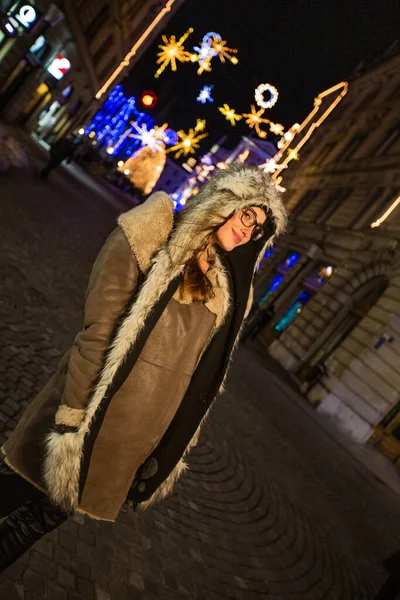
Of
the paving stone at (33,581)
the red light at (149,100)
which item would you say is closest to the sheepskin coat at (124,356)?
the paving stone at (33,581)

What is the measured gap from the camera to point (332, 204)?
64.4ft

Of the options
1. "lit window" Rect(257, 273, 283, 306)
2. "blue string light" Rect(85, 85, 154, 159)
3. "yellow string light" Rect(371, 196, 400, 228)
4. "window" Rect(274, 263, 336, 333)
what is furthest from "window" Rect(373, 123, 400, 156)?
"blue string light" Rect(85, 85, 154, 159)

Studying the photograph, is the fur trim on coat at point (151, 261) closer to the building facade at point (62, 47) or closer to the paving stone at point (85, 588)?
the paving stone at point (85, 588)

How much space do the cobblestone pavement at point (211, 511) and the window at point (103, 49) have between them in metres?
21.5

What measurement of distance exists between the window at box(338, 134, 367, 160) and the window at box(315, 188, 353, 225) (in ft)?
7.05

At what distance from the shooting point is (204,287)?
224 centimetres

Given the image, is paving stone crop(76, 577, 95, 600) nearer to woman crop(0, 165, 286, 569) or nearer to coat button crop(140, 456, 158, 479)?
woman crop(0, 165, 286, 569)

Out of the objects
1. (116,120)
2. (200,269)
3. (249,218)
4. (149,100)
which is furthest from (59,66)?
(116,120)

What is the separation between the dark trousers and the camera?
86.1 inches

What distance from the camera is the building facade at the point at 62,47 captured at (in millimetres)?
19688

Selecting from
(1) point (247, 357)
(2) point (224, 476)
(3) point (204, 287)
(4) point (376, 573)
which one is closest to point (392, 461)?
(1) point (247, 357)

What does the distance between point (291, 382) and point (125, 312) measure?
43.1ft

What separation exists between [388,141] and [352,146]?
3311 millimetres

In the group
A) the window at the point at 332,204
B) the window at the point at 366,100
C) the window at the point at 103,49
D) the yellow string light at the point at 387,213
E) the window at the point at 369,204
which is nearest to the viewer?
the yellow string light at the point at 387,213
